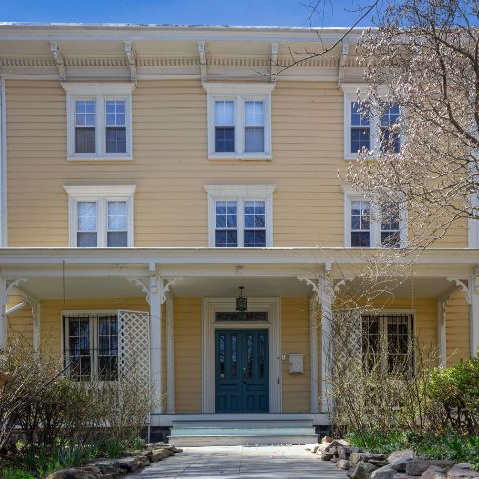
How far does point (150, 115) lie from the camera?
925 inches

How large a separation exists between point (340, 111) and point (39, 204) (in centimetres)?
758

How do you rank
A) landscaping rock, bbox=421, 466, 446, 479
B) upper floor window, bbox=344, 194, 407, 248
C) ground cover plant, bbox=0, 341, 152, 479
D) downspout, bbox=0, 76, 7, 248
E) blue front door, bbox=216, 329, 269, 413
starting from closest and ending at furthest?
landscaping rock, bbox=421, 466, 446, 479, ground cover plant, bbox=0, 341, 152, 479, downspout, bbox=0, 76, 7, 248, upper floor window, bbox=344, 194, 407, 248, blue front door, bbox=216, 329, 269, 413

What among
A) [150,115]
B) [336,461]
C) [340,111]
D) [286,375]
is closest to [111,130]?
[150,115]

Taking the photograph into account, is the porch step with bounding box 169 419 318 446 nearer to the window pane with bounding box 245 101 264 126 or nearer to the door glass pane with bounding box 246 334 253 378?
the door glass pane with bounding box 246 334 253 378

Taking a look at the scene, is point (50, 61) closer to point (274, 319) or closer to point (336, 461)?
point (274, 319)

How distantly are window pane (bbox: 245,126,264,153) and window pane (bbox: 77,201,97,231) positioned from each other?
3.99m

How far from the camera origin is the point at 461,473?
9.29 meters

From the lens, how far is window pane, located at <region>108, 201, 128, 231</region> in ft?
76.4

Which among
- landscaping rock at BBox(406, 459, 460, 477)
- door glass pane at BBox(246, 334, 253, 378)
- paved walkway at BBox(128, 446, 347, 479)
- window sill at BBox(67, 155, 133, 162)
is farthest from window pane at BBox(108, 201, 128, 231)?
landscaping rock at BBox(406, 459, 460, 477)

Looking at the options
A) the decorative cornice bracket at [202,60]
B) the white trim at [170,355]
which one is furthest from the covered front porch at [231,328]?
the decorative cornice bracket at [202,60]

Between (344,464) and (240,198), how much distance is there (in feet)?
36.7

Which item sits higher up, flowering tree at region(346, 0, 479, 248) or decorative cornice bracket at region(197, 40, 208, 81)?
decorative cornice bracket at region(197, 40, 208, 81)

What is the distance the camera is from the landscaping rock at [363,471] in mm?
11544

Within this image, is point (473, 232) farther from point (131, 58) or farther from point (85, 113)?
point (85, 113)
